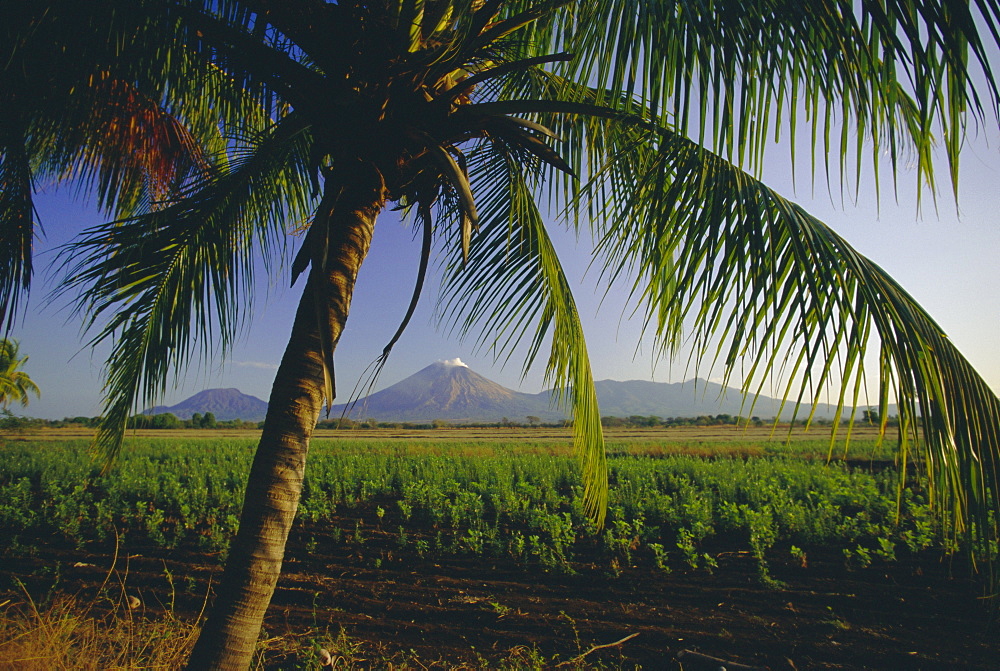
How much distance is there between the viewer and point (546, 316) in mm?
3199

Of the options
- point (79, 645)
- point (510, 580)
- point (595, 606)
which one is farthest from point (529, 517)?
point (79, 645)

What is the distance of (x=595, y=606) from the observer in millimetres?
4023

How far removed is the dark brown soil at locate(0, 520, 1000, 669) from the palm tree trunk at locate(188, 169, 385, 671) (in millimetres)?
1615

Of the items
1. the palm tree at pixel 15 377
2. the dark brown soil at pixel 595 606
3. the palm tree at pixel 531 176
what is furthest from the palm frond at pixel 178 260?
the palm tree at pixel 15 377

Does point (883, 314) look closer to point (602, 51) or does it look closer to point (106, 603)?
point (602, 51)

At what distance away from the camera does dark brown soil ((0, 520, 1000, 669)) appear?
327 centimetres

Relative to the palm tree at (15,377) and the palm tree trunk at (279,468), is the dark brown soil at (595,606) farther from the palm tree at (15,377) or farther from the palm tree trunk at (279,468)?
the palm tree at (15,377)

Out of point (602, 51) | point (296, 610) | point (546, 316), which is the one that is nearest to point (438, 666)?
point (296, 610)

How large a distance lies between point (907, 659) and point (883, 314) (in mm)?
3301

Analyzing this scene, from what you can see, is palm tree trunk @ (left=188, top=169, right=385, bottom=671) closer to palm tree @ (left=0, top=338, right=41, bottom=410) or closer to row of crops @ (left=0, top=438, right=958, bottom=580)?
row of crops @ (left=0, top=438, right=958, bottom=580)

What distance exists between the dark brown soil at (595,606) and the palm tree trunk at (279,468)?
161 cm

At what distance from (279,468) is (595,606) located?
3.23 meters

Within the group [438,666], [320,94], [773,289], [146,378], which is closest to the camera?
[773,289]

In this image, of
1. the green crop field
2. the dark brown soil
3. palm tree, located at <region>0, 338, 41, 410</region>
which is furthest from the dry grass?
palm tree, located at <region>0, 338, 41, 410</region>
